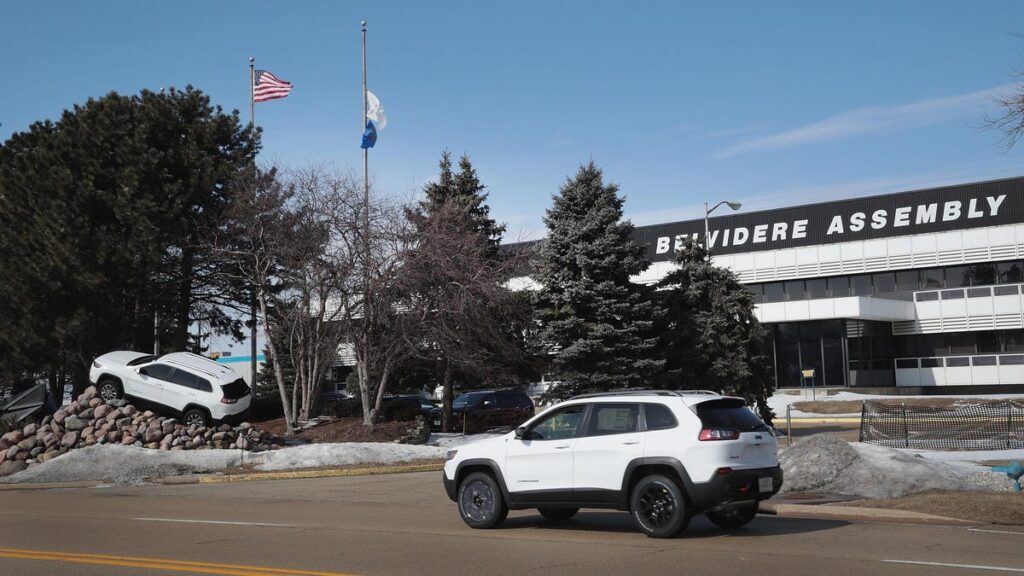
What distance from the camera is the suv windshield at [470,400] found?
3478cm

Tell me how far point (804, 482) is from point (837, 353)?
128ft

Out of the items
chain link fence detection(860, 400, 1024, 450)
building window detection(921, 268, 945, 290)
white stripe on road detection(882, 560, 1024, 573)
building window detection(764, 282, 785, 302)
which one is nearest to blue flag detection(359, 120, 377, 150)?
chain link fence detection(860, 400, 1024, 450)

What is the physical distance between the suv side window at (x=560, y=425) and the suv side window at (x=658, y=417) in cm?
92

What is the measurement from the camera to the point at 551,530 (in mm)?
11992

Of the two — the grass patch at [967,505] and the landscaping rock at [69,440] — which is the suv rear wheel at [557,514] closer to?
the grass patch at [967,505]

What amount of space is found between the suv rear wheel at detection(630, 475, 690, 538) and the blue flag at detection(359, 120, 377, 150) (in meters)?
25.9

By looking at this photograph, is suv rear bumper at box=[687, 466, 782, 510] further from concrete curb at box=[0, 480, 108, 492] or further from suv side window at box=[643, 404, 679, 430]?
concrete curb at box=[0, 480, 108, 492]

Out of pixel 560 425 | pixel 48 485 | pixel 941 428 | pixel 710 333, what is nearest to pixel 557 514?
pixel 560 425

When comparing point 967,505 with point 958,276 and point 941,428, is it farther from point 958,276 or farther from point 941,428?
point 958,276

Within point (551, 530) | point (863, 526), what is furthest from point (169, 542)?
point (863, 526)

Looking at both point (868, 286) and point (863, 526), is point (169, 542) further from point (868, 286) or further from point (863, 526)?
point (868, 286)

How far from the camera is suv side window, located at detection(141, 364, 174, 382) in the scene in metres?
27.0

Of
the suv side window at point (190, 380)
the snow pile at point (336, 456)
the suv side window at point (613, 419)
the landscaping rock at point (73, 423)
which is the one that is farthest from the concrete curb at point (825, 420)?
the suv side window at point (613, 419)

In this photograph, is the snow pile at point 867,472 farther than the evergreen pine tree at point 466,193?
No
